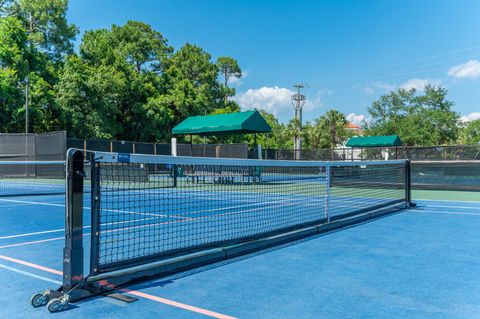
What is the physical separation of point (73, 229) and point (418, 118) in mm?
52867

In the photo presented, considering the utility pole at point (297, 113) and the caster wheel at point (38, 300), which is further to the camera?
the utility pole at point (297, 113)

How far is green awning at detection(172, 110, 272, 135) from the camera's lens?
2283 centimetres

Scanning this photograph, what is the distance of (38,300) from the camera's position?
12.7ft

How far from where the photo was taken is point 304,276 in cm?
495

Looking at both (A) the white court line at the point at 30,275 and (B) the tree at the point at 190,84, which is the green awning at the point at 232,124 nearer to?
(B) the tree at the point at 190,84

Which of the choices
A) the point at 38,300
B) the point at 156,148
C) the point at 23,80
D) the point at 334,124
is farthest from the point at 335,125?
the point at 38,300

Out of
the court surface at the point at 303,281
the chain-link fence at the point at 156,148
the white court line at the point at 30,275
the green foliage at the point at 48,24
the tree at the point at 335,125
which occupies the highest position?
the green foliage at the point at 48,24

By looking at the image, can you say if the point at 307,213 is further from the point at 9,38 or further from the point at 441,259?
the point at 9,38

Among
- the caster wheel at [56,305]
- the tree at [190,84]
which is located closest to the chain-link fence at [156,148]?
the tree at [190,84]

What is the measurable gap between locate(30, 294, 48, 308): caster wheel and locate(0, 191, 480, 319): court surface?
0.29 feet

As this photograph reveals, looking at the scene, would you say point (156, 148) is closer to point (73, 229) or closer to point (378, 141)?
point (378, 141)

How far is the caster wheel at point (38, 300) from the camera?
3.85 meters

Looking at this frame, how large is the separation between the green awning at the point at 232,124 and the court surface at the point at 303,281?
15.5m

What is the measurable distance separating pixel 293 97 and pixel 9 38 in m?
43.3
